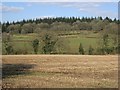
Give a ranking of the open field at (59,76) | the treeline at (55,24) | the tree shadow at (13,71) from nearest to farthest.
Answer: the open field at (59,76) < the tree shadow at (13,71) < the treeline at (55,24)

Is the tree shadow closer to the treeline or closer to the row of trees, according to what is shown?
the row of trees

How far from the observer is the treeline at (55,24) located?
267 ft

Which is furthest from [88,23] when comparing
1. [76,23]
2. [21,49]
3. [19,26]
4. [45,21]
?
[21,49]

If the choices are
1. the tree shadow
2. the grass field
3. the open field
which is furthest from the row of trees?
the open field

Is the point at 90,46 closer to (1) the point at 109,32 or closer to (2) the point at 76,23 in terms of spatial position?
(1) the point at 109,32

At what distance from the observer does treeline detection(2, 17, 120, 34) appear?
267ft

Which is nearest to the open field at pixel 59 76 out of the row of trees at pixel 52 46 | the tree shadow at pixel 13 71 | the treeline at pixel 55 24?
the tree shadow at pixel 13 71

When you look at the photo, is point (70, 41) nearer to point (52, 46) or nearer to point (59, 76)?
point (52, 46)

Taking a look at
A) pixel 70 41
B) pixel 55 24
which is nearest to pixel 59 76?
pixel 70 41

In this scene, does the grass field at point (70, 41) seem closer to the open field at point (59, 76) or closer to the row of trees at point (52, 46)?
the row of trees at point (52, 46)

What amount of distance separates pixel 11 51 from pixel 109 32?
27.8 m

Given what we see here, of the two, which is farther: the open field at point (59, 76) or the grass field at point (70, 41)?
the grass field at point (70, 41)

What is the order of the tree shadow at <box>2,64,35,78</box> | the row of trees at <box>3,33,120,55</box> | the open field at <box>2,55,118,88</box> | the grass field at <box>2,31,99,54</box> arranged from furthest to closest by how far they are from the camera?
the grass field at <box>2,31,99,54</box>
the row of trees at <box>3,33,120,55</box>
the tree shadow at <box>2,64,35,78</box>
the open field at <box>2,55,118,88</box>

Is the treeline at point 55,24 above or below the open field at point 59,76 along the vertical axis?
above
